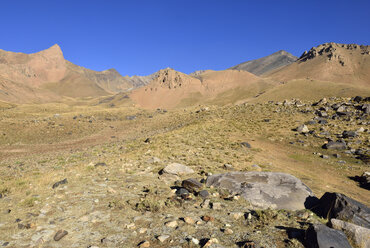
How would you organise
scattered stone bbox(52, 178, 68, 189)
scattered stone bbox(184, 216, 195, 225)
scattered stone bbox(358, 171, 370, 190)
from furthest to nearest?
scattered stone bbox(358, 171, 370, 190)
scattered stone bbox(52, 178, 68, 189)
scattered stone bbox(184, 216, 195, 225)

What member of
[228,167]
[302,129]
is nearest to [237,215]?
[228,167]

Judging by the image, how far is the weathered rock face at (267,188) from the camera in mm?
7629

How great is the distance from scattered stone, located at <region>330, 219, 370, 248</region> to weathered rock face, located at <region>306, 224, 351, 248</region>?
0.46 m

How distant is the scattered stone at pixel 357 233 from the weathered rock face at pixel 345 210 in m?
1.08

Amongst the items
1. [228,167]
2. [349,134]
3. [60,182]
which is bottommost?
[228,167]

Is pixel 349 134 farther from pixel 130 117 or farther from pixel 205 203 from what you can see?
pixel 130 117

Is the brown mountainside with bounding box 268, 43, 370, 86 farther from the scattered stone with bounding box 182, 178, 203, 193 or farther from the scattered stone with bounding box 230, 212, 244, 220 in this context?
the scattered stone with bounding box 230, 212, 244, 220

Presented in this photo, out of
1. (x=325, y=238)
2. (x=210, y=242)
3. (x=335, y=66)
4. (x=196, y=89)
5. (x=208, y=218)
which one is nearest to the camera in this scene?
(x=325, y=238)

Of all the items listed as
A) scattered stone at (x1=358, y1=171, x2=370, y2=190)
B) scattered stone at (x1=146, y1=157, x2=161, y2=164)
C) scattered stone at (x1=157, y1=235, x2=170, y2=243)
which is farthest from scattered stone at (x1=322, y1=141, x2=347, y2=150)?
scattered stone at (x1=157, y1=235, x2=170, y2=243)

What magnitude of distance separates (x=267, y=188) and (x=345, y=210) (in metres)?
2.62

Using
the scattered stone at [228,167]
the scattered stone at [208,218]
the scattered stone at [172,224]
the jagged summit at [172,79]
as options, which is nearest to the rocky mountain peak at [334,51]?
the jagged summit at [172,79]

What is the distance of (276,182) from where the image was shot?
920 cm

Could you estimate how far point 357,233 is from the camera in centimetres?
518

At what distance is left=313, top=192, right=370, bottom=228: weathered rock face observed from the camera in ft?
20.4
